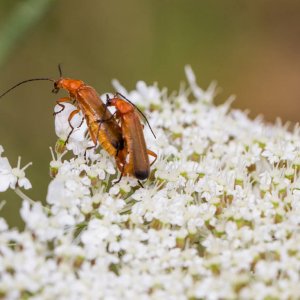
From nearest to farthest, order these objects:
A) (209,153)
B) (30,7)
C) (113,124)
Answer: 1. (113,124)
2. (209,153)
3. (30,7)

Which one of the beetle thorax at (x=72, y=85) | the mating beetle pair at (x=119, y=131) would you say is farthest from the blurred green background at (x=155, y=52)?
the mating beetle pair at (x=119, y=131)

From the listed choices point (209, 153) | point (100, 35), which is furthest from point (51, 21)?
point (209, 153)

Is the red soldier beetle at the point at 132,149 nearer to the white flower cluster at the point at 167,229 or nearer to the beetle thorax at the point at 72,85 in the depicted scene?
the white flower cluster at the point at 167,229

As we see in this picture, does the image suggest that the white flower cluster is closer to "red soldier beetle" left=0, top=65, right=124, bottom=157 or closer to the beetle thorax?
"red soldier beetle" left=0, top=65, right=124, bottom=157

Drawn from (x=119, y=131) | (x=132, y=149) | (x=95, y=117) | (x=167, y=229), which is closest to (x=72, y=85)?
(x=95, y=117)

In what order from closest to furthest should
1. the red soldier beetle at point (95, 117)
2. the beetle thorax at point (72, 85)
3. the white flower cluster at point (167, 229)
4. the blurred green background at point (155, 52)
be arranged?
the white flower cluster at point (167, 229) → the red soldier beetle at point (95, 117) → the beetle thorax at point (72, 85) → the blurred green background at point (155, 52)

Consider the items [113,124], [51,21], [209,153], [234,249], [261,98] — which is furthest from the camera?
[261,98]

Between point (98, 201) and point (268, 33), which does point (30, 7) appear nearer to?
point (98, 201)
